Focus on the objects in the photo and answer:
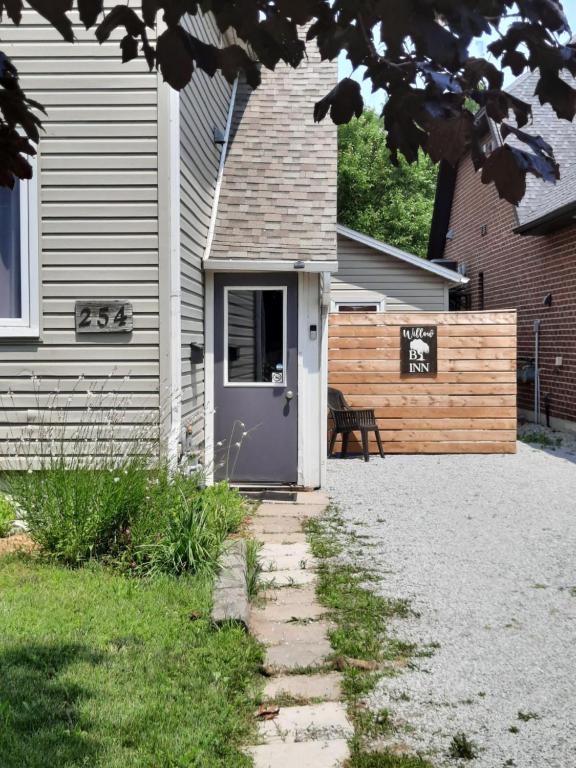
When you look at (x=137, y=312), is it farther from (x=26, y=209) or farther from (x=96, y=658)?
(x=96, y=658)

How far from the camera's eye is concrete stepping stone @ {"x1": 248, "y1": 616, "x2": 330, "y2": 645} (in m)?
4.51

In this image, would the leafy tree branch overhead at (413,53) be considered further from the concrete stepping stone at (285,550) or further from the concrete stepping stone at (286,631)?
the concrete stepping stone at (285,550)

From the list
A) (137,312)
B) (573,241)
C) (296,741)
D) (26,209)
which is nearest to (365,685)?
(296,741)

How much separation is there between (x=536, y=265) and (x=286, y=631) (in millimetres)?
12976

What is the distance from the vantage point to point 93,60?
6.97m

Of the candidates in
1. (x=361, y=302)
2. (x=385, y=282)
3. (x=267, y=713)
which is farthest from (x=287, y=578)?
(x=385, y=282)

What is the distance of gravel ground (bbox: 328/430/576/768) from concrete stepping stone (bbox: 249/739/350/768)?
0.32m

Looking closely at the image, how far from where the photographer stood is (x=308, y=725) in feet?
11.4

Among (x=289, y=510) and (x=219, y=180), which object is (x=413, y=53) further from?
(x=219, y=180)

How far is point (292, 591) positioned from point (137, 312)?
2756mm

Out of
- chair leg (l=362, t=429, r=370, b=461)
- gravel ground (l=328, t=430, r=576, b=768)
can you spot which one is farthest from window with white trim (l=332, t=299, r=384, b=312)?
gravel ground (l=328, t=430, r=576, b=768)

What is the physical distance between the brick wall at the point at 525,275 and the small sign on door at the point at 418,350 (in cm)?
317

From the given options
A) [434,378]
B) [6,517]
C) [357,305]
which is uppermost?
[357,305]

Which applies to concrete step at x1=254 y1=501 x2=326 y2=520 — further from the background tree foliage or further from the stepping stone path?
the background tree foliage
